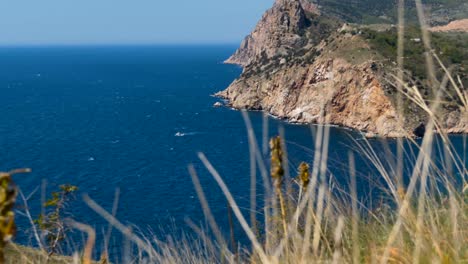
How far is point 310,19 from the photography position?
93.5m

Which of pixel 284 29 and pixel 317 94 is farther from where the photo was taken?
pixel 284 29

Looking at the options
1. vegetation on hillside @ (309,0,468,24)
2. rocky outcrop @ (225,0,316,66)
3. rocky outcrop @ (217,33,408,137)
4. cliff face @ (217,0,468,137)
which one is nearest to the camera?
rocky outcrop @ (217,33,408,137)

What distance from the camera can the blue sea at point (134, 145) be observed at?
3169cm

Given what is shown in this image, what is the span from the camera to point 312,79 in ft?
209

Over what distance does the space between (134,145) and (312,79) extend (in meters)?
22.7

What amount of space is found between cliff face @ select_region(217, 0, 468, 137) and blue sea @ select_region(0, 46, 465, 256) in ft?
9.32

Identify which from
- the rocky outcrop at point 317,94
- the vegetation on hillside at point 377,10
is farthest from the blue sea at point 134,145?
the vegetation on hillside at point 377,10

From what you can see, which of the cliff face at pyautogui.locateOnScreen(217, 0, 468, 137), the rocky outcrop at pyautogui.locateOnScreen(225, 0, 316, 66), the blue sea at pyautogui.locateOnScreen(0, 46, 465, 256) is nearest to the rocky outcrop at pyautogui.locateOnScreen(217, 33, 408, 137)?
the cliff face at pyautogui.locateOnScreen(217, 0, 468, 137)

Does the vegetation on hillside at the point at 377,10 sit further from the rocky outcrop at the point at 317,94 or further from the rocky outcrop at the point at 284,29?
the rocky outcrop at the point at 317,94

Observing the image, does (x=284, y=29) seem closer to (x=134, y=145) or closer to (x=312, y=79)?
(x=312, y=79)

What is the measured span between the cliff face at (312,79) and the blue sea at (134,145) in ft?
9.32

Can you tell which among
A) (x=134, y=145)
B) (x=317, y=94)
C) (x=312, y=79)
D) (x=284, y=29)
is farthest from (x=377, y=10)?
(x=134, y=145)

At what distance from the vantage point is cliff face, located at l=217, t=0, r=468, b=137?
54.8m

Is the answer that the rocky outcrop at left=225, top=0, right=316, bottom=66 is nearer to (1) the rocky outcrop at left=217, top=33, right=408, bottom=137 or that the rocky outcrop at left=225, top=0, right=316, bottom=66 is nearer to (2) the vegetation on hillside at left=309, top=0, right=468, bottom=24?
(2) the vegetation on hillside at left=309, top=0, right=468, bottom=24
